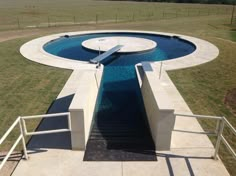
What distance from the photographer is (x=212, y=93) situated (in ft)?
34.1

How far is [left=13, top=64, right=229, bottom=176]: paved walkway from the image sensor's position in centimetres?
557

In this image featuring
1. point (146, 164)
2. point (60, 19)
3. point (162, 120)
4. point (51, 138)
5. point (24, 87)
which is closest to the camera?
point (146, 164)

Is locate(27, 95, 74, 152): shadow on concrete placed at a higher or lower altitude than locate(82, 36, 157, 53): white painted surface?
lower

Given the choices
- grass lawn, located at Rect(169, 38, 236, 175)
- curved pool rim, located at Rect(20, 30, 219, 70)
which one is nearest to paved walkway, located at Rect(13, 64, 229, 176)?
grass lawn, located at Rect(169, 38, 236, 175)

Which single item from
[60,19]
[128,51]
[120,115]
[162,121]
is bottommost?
[60,19]

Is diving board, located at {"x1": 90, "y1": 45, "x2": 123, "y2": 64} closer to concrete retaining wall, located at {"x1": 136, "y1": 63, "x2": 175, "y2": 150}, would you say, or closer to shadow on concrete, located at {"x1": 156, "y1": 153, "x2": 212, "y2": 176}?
concrete retaining wall, located at {"x1": 136, "y1": 63, "x2": 175, "y2": 150}

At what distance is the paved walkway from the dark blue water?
0.27 metres

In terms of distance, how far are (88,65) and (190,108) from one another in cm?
674

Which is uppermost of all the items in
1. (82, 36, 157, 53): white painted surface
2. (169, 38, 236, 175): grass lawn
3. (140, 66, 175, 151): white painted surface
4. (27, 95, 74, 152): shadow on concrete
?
Result: (140, 66, 175, 151): white painted surface

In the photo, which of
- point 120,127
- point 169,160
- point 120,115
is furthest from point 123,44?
point 169,160

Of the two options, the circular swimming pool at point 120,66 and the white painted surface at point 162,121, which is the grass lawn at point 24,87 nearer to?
the circular swimming pool at point 120,66

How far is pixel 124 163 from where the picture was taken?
584cm

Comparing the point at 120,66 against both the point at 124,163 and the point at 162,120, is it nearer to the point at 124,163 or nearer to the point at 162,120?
the point at 162,120

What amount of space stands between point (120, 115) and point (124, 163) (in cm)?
282
